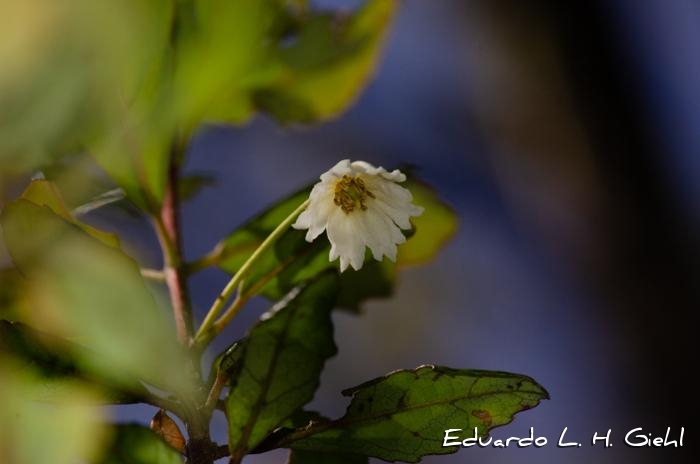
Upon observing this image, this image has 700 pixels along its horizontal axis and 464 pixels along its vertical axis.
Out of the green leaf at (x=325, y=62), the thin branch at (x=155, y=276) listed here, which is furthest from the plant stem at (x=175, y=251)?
the green leaf at (x=325, y=62)

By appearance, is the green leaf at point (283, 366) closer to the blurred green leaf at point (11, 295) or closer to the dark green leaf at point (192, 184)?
the blurred green leaf at point (11, 295)

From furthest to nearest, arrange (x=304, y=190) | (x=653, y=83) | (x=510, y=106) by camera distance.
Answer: (x=510, y=106)
(x=653, y=83)
(x=304, y=190)

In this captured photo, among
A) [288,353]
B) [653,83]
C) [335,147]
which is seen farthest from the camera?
[335,147]

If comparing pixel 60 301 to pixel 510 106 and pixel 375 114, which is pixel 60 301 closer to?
pixel 510 106

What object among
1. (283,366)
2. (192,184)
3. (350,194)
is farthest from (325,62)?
(283,366)

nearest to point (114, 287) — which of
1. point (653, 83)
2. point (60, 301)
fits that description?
point (60, 301)
